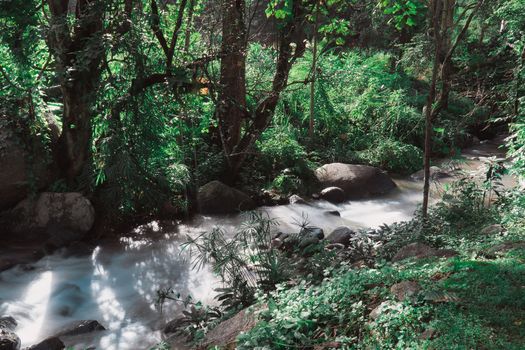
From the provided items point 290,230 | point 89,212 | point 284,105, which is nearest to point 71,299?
point 89,212

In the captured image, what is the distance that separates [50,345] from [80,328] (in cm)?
56

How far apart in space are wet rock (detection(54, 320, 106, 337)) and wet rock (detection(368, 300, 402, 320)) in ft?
10.8

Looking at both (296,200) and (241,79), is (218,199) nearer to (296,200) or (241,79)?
(296,200)

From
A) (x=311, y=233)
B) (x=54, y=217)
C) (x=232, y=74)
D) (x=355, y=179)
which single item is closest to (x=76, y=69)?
(x=54, y=217)

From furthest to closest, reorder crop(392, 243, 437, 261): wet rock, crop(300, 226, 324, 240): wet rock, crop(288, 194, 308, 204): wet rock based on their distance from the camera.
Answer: crop(288, 194, 308, 204): wet rock, crop(300, 226, 324, 240): wet rock, crop(392, 243, 437, 261): wet rock

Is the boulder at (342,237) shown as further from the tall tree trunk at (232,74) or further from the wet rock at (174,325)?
the wet rock at (174,325)

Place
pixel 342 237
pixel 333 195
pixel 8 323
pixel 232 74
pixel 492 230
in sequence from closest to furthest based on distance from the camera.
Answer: pixel 8 323 → pixel 492 230 → pixel 342 237 → pixel 232 74 → pixel 333 195

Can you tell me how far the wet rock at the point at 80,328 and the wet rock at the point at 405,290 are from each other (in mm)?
3324

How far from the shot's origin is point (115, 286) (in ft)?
21.0

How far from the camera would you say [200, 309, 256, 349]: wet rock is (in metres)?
3.61

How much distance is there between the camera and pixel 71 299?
6.02m

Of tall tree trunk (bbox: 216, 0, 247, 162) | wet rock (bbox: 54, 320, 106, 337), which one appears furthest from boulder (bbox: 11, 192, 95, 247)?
tall tree trunk (bbox: 216, 0, 247, 162)

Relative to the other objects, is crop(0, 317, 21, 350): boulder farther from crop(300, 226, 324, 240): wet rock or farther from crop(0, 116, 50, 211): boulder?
crop(300, 226, 324, 240): wet rock

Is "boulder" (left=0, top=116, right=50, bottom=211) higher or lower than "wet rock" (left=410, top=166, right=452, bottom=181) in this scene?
higher
